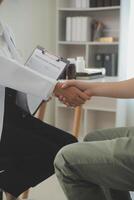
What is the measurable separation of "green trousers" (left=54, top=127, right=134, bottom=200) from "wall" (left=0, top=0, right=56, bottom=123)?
1965 millimetres

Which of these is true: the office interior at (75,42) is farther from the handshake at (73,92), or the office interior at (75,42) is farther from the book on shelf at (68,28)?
the handshake at (73,92)

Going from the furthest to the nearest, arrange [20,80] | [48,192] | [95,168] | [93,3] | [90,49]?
1. [90,49]
2. [93,3]
3. [48,192]
4. [20,80]
5. [95,168]

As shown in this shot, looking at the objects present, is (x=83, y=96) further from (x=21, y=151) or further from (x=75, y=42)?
(x=75, y=42)

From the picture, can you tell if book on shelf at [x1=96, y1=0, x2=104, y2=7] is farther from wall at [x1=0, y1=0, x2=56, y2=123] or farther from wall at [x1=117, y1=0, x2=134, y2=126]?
wall at [x1=0, y1=0, x2=56, y2=123]

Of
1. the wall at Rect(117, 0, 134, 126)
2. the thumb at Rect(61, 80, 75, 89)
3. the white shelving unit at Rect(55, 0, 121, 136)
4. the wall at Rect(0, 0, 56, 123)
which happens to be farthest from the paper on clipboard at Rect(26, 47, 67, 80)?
the white shelving unit at Rect(55, 0, 121, 136)

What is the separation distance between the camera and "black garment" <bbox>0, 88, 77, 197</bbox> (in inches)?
52.1

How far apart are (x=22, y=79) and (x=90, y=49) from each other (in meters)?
2.05

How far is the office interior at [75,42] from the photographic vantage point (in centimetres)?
288

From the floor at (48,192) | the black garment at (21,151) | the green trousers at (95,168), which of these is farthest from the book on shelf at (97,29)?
the green trousers at (95,168)

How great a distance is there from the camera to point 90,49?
10.6 feet

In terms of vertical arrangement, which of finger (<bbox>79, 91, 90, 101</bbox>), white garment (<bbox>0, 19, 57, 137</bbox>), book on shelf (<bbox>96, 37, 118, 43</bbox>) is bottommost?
finger (<bbox>79, 91, 90, 101</bbox>)

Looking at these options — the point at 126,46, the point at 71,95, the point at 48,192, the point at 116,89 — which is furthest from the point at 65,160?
the point at 126,46

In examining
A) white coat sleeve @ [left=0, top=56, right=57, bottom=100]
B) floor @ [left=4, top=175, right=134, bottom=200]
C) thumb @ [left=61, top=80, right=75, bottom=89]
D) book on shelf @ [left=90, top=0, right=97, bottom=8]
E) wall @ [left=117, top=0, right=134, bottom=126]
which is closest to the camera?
white coat sleeve @ [left=0, top=56, right=57, bottom=100]

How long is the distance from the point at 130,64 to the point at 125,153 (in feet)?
6.54
